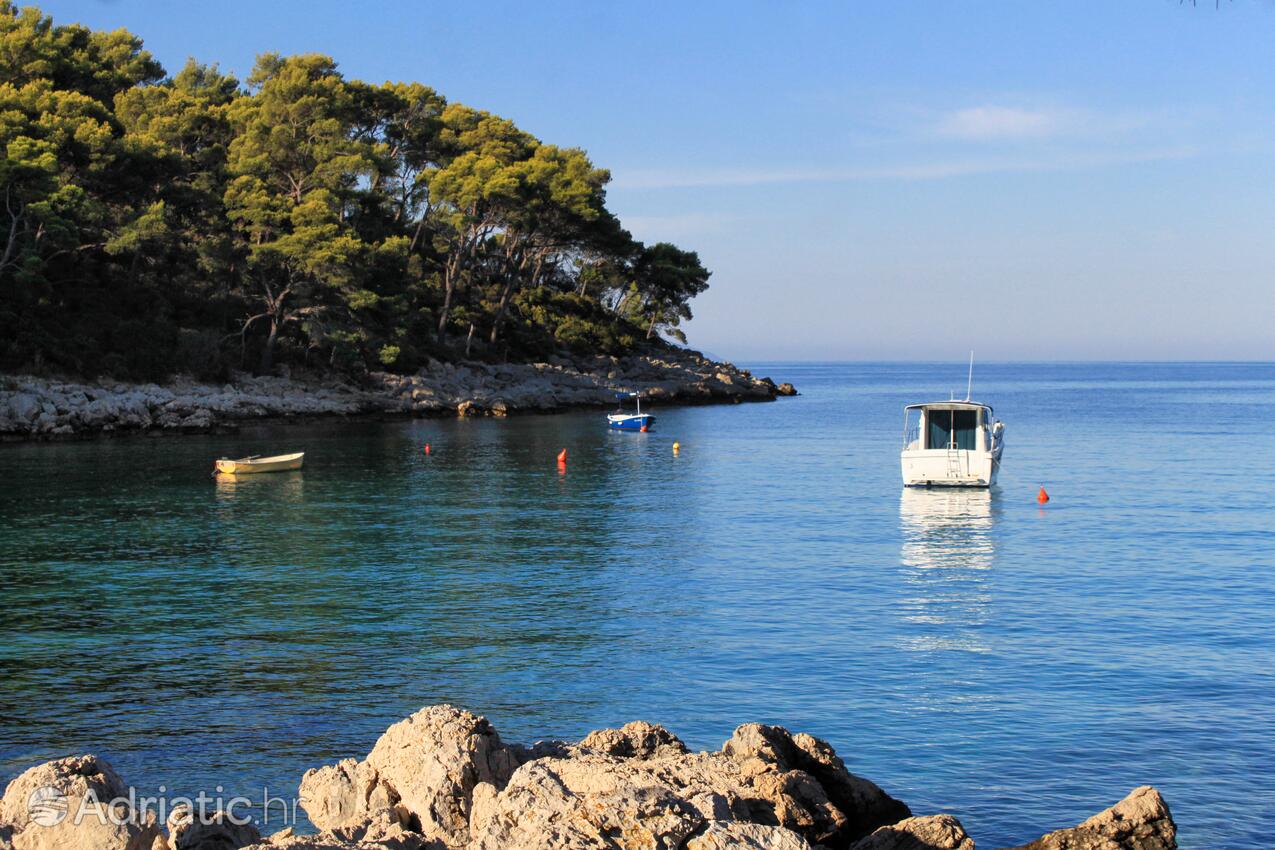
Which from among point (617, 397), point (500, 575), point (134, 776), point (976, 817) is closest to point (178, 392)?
point (617, 397)

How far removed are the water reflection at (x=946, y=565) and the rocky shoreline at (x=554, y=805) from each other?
342 inches

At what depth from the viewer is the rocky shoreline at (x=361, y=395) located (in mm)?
50531

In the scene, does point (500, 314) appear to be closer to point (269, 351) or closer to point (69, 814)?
point (269, 351)

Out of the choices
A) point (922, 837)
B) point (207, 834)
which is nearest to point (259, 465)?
point (207, 834)

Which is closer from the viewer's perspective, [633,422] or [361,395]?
[633,422]

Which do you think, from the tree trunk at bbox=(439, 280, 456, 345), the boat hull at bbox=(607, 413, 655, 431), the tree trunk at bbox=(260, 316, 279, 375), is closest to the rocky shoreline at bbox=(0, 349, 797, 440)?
the tree trunk at bbox=(260, 316, 279, 375)

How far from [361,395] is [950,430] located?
38190 millimetres

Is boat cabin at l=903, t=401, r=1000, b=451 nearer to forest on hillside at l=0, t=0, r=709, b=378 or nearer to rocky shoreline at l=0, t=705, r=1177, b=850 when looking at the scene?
rocky shoreline at l=0, t=705, r=1177, b=850

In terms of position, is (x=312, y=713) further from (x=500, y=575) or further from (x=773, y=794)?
(x=500, y=575)

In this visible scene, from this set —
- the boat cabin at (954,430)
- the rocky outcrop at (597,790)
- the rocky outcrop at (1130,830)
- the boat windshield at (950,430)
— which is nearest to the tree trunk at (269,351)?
the boat cabin at (954,430)

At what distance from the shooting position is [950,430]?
124ft

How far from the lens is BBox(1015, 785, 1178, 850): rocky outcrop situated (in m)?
8.83

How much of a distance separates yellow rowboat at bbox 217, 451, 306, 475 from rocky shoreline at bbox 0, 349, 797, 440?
13.8 meters

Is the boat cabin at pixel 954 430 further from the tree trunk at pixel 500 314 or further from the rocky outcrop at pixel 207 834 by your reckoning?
the tree trunk at pixel 500 314
